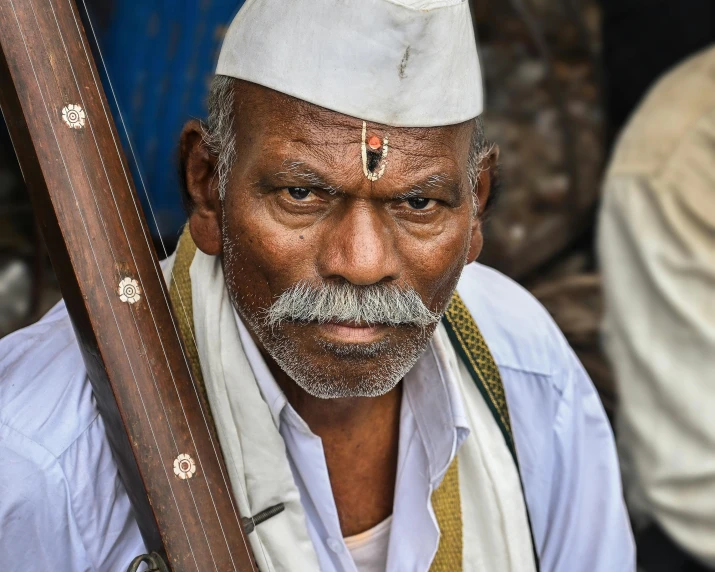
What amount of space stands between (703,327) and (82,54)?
221 centimetres

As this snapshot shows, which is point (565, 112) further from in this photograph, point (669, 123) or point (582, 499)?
point (582, 499)

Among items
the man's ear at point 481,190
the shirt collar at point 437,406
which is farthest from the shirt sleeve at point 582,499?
the man's ear at point 481,190

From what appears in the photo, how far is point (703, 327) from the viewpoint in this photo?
119 inches

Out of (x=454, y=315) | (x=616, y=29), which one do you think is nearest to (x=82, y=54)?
(x=454, y=315)

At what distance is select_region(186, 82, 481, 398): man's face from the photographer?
1521mm

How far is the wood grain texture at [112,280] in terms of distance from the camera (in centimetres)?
138

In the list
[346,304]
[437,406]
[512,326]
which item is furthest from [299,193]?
[512,326]

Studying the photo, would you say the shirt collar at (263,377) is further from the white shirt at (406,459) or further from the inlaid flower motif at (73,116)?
the inlaid flower motif at (73,116)

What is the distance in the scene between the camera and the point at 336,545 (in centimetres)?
179

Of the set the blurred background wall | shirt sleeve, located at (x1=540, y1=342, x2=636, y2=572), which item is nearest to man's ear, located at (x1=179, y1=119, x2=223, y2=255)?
shirt sleeve, located at (x1=540, y1=342, x2=636, y2=572)

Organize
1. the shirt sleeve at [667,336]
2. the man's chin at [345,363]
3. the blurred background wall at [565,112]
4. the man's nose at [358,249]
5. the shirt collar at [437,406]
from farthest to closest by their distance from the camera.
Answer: the blurred background wall at [565,112]
the shirt sleeve at [667,336]
the shirt collar at [437,406]
the man's chin at [345,363]
the man's nose at [358,249]

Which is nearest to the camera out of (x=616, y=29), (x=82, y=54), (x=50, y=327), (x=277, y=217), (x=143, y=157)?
(x=82, y=54)

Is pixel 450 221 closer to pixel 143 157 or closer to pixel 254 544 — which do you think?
pixel 254 544

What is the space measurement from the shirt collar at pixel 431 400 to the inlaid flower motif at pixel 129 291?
1.10ft
